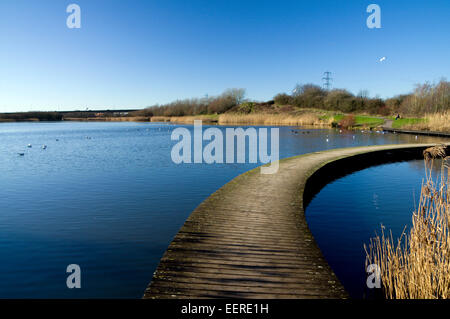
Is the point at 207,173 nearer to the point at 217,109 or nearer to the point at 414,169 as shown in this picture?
the point at 414,169

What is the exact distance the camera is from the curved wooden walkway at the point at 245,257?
3549 mm

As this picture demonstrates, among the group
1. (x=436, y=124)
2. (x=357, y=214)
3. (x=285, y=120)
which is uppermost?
(x=285, y=120)

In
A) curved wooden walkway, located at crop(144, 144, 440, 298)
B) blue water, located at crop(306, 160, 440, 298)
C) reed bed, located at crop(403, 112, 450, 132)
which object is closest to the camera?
curved wooden walkway, located at crop(144, 144, 440, 298)

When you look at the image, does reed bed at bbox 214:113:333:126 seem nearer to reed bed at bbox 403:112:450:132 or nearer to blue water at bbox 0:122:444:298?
reed bed at bbox 403:112:450:132

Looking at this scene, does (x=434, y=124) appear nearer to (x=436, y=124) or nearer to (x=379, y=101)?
(x=436, y=124)

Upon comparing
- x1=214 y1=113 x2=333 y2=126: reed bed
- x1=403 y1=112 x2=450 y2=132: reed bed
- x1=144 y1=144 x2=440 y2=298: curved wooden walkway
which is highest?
x1=214 y1=113 x2=333 y2=126: reed bed

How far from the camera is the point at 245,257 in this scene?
436 cm

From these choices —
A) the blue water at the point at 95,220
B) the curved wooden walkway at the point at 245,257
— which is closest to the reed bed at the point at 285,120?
the blue water at the point at 95,220

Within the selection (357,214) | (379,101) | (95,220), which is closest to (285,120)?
(379,101)

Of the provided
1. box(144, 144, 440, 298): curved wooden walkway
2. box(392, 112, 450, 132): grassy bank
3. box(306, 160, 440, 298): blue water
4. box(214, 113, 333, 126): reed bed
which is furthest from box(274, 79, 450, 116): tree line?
box(144, 144, 440, 298): curved wooden walkway

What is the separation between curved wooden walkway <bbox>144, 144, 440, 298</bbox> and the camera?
11.6 ft
